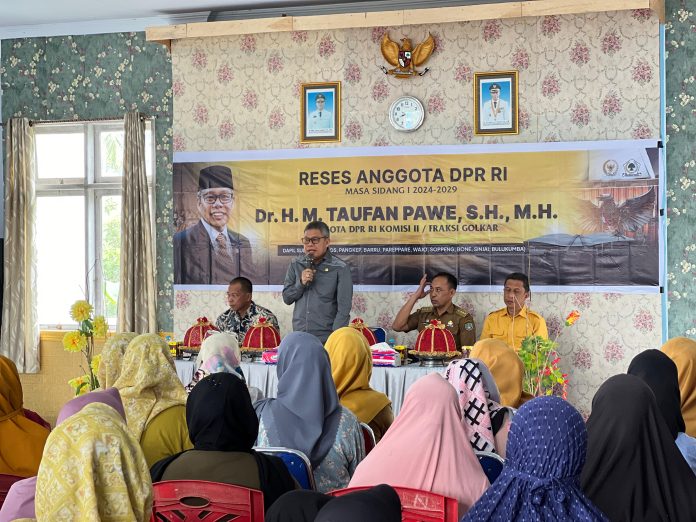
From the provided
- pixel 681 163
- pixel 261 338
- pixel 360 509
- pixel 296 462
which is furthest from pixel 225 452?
pixel 681 163

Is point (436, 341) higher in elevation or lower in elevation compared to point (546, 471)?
lower

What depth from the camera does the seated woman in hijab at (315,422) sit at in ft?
10.9

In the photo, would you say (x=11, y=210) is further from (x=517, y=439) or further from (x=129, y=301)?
(x=517, y=439)

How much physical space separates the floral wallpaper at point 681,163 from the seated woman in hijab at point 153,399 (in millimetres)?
5186

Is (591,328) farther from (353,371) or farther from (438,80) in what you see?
(353,371)

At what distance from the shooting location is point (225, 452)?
267 centimetres

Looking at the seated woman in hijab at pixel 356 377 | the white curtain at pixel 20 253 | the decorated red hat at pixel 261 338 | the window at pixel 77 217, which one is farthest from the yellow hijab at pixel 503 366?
the white curtain at pixel 20 253

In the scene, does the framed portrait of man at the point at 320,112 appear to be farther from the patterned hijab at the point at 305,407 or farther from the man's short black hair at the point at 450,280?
the patterned hijab at the point at 305,407

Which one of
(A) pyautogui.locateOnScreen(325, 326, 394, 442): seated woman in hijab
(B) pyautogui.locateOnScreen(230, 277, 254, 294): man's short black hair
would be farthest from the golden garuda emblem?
(A) pyautogui.locateOnScreen(325, 326, 394, 442): seated woman in hijab

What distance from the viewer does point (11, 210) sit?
29.3 feet

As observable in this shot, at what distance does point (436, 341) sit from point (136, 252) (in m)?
3.66

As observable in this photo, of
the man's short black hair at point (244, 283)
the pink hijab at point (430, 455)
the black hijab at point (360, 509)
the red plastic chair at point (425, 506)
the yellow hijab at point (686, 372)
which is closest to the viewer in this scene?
the black hijab at point (360, 509)

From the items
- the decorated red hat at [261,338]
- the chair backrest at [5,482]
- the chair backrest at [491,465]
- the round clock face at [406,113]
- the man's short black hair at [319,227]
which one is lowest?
the chair backrest at [5,482]

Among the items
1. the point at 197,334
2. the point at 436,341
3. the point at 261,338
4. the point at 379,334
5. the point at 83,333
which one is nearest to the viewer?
the point at 83,333
